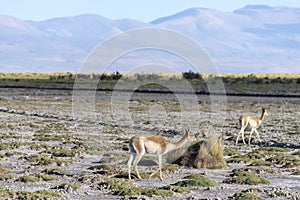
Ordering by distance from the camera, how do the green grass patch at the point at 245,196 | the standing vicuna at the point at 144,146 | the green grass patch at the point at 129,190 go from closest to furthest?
the green grass patch at the point at 245,196, the green grass patch at the point at 129,190, the standing vicuna at the point at 144,146

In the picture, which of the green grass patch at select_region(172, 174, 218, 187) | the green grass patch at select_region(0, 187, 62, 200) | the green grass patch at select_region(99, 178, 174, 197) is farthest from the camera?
the green grass patch at select_region(172, 174, 218, 187)

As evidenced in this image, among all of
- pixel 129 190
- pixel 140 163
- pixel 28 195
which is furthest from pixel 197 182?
pixel 140 163

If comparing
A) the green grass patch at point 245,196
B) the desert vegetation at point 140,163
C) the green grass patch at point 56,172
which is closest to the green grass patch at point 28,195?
the desert vegetation at point 140,163

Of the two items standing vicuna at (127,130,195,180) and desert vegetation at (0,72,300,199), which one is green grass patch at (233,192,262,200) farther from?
standing vicuna at (127,130,195,180)

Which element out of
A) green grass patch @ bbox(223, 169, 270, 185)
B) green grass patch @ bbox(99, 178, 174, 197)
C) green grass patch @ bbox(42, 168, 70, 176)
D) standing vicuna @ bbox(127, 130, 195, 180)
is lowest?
green grass patch @ bbox(223, 169, 270, 185)

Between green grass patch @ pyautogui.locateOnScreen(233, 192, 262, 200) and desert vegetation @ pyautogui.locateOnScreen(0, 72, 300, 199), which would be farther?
desert vegetation @ pyautogui.locateOnScreen(0, 72, 300, 199)

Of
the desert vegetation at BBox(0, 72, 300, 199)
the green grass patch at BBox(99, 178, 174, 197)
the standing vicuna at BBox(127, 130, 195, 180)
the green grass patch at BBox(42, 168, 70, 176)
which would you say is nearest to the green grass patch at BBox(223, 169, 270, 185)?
the desert vegetation at BBox(0, 72, 300, 199)

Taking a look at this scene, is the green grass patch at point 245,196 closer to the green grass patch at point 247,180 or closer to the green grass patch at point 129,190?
the green grass patch at point 129,190

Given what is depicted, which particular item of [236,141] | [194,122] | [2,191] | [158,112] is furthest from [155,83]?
[2,191]

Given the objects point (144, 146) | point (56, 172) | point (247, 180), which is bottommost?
point (247, 180)

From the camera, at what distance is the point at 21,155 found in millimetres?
24516

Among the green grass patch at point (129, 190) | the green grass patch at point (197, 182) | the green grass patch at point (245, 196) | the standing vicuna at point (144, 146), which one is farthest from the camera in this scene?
the standing vicuna at point (144, 146)

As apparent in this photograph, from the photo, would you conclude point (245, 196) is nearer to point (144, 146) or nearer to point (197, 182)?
point (197, 182)

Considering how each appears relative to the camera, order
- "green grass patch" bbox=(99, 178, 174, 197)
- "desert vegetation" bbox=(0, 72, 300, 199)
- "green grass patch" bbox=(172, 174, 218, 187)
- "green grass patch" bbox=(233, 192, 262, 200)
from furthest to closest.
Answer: "green grass patch" bbox=(172, 174, 218, 187) < "desert vegetation" bbox=(0, 72, 300, 199) < "green grass patch" bbox=(99, 178, 174, 197) < "green grass patch" bbox=(233, 192, 262, 200)
